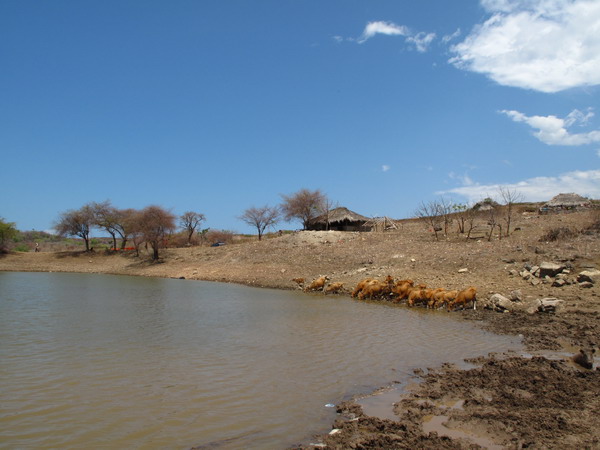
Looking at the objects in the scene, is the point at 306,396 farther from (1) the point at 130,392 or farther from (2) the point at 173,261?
(2) the point at 173,261

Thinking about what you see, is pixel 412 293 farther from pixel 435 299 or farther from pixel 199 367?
pixel 199 367

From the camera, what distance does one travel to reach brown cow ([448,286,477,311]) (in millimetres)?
13602

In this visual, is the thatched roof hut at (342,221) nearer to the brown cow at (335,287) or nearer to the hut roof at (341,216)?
the hut roof at (341,216)

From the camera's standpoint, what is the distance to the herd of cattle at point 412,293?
1380cm

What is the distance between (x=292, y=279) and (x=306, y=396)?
17462 mm

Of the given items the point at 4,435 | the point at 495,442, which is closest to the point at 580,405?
the point at 495,442

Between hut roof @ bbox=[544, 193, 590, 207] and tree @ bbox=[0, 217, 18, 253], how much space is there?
185ft

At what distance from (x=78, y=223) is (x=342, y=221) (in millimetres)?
31375

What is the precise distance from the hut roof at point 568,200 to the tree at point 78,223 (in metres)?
49.6

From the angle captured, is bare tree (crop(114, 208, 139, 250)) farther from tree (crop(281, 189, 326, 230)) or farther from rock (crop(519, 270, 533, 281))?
rock (crop(519, 270, 533, 281))

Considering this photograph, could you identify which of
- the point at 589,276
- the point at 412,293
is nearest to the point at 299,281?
the point at 412,293

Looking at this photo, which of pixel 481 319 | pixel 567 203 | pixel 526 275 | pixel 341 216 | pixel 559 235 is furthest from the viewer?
pixel 341 216

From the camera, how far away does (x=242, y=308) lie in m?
14.7

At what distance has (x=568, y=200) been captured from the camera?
36.7m
